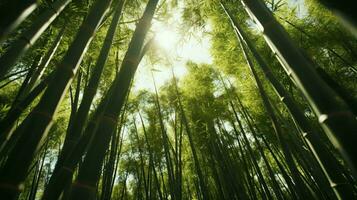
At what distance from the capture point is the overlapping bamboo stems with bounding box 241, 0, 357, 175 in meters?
0.72

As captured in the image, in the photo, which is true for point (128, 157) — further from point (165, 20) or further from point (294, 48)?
point (294, 48)

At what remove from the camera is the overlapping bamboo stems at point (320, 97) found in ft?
2.37

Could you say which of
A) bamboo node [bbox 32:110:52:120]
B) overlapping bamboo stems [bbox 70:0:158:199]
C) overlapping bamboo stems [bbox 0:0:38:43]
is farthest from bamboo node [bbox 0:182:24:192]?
overlapping bamboo stems [bbox 0:0:38:43]

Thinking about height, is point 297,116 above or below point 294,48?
above

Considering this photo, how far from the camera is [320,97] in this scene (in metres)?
0.82

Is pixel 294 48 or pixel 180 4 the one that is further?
pixel 180 4

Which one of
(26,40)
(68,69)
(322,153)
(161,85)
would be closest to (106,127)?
(68,69)

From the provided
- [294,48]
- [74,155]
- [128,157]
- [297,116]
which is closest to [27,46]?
[74,155]

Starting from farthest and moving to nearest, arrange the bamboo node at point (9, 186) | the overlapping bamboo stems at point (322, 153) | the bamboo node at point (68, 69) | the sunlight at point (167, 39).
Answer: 1. the sunlight at point (167, 39)
2. the bamboo node at point (68, 69)
3. the overlapping bamboo stems at point (322, 153)
4. the bamboo node at point (9, 186)

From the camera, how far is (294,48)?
0.96 meters

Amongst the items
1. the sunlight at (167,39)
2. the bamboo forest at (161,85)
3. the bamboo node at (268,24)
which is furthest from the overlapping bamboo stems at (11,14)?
the sunlight at (167,39)

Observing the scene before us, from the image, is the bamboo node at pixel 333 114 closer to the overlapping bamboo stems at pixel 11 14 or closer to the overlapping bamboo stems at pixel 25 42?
the overlapping bamboo stems at pixel 11 14

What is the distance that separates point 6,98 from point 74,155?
13.1 ft

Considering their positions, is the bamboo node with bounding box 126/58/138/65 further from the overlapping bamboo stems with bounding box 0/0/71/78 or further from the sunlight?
the sunlight
